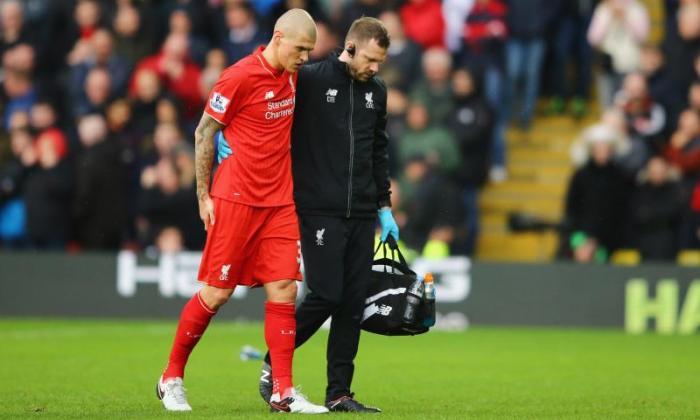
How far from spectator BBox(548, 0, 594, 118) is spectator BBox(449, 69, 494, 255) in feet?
4.80

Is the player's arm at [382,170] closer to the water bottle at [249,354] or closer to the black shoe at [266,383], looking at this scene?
the black shoe at [266,383]

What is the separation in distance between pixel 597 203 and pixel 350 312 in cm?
937

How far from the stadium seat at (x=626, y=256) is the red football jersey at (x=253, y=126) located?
32.3ft

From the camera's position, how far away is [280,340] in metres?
8.91

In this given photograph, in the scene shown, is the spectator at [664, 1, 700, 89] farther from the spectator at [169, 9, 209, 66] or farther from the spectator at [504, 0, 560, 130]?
the spectator at [169, 9, 209, 66]

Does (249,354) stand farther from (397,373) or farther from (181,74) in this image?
(181,74)

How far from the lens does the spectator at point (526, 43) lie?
19547mm

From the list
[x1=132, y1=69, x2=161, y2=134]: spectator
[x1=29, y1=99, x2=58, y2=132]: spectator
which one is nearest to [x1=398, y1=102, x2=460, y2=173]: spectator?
[x1=132, y1=69, x2=161, y2=134]: spectator

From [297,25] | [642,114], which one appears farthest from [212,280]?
[642,114]

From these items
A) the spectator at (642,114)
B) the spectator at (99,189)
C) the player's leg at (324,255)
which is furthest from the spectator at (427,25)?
the player's leg at (324,255)

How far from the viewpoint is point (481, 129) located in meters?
19.0

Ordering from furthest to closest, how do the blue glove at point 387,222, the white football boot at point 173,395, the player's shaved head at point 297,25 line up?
the blue glove at point 387,222 < the white football boot at point 173,395 < the player's shaved head at point 297,25

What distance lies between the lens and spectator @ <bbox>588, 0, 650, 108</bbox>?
64.6 feet

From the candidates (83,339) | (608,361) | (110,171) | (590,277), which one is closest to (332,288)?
(608,361)
